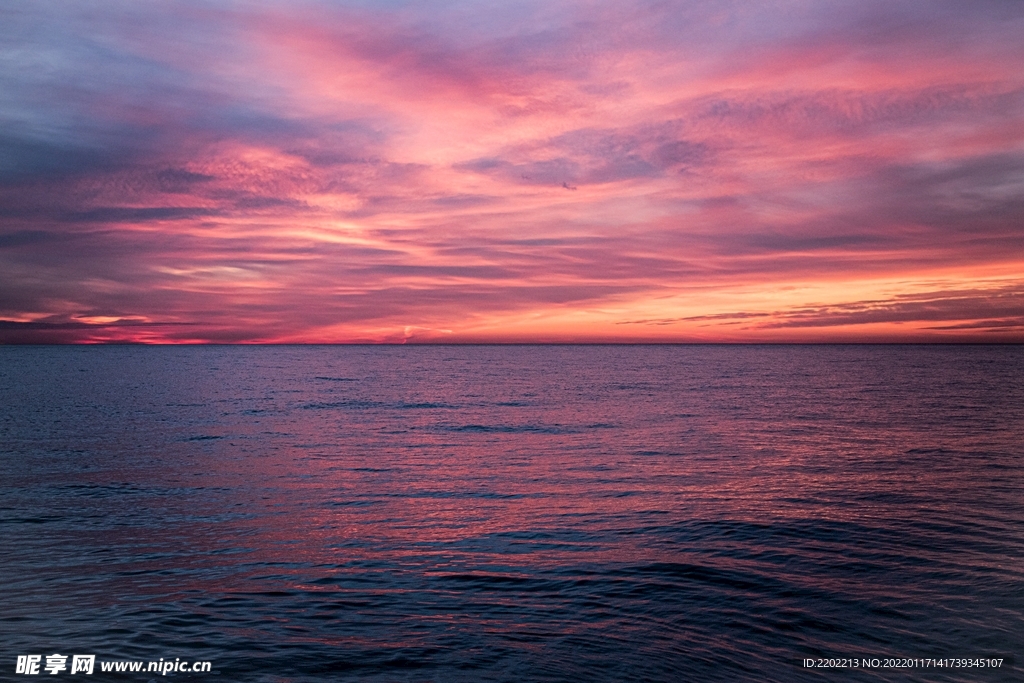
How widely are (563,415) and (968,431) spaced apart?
1056 inches

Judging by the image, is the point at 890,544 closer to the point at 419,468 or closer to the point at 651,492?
the point at 651,492

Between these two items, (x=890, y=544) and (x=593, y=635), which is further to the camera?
(x=890, y=544)

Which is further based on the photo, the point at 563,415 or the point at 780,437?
the point at 563,415

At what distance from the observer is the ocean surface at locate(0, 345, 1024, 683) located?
37.5 feet

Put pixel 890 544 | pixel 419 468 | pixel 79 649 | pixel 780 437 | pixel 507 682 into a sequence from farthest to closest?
pixel 780 437 → pixel 419 468 → pixel 890 544 → pixel 79 649 → pixel 507 682

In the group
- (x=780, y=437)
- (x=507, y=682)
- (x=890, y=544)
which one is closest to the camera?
(x=507, y=682)

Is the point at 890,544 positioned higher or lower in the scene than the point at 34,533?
lower

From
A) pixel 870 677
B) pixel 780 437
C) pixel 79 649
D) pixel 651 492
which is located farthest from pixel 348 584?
pixel 780 437

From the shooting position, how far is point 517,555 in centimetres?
1677

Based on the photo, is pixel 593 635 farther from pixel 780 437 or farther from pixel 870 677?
pixel 780 437

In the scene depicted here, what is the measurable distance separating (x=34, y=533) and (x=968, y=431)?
157 ft

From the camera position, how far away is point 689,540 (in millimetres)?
18078

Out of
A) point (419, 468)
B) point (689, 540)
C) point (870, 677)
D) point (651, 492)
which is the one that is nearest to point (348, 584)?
point (689, 540)

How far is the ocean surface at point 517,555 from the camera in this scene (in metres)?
11.4
